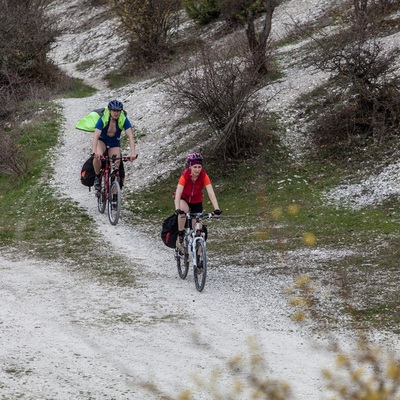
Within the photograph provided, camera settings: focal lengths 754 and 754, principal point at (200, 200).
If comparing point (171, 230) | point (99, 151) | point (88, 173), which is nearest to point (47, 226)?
point (88, 173)

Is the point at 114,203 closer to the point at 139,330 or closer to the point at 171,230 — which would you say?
the point at 171,230

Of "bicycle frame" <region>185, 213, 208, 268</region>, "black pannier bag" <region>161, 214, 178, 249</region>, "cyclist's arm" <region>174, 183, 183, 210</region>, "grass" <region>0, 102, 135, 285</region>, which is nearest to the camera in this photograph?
"bicycle frame" <region>185, 213, 208, 268</region>

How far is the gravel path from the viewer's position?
711 centimetres

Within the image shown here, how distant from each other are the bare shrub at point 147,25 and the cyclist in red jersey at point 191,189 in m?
22.4

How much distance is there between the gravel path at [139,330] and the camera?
23.3 ft

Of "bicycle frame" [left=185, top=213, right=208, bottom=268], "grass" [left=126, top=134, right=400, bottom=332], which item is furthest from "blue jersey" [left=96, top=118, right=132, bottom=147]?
"bicycle frame" [left=185, top=213, right=208, bottom=268]

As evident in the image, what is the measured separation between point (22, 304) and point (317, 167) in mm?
8914

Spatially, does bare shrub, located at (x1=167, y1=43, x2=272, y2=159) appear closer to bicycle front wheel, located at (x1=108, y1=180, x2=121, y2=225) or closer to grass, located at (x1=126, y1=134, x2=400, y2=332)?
grass, located at (x1=126, y1=134, x2=400, y2=332)

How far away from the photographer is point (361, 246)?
12.3 metres

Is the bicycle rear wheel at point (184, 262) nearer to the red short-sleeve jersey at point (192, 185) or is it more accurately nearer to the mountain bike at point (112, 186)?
the red short-sleeve jersey at point (192, 185)

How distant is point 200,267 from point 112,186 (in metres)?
4.64

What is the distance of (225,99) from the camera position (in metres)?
17.5

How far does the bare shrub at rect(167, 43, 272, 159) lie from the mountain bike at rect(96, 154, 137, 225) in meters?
3.36

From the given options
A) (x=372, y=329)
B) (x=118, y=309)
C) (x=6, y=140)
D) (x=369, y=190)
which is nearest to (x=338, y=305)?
(x=372, y=329)
